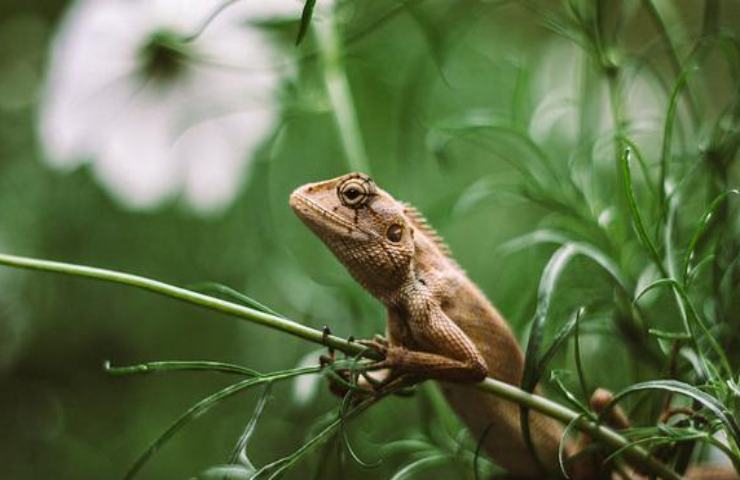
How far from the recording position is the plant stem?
79 centimetres

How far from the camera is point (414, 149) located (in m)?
2.26

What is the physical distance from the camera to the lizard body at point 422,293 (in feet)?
3.89

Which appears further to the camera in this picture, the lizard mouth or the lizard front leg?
the lizard mouth

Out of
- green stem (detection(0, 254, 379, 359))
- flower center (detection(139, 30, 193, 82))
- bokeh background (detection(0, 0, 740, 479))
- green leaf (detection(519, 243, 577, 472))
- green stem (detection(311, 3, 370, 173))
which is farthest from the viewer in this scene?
flower center (detection(139, 30, 193, 82))

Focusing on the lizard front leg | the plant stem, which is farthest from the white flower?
the plant stem

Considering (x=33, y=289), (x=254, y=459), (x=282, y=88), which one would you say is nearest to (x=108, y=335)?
(x=33, y=289)

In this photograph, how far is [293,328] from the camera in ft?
2.63

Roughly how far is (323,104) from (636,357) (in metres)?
0.69

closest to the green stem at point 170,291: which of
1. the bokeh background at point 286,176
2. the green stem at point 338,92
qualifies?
the bokeh background at point 286,176

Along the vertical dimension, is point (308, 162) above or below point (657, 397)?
above

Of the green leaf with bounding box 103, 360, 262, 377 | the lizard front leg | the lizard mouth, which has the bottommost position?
the lizard front leg

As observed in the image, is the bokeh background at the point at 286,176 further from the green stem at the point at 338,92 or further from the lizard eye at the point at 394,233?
the lizard eye at the point at 394,233

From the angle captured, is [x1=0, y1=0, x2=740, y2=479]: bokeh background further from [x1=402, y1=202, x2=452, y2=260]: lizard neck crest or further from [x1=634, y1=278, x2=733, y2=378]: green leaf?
[x1=634, y1=278, x2=733, y2=378]: green leaf

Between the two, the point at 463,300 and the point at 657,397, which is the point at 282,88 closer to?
the point at 463,300
